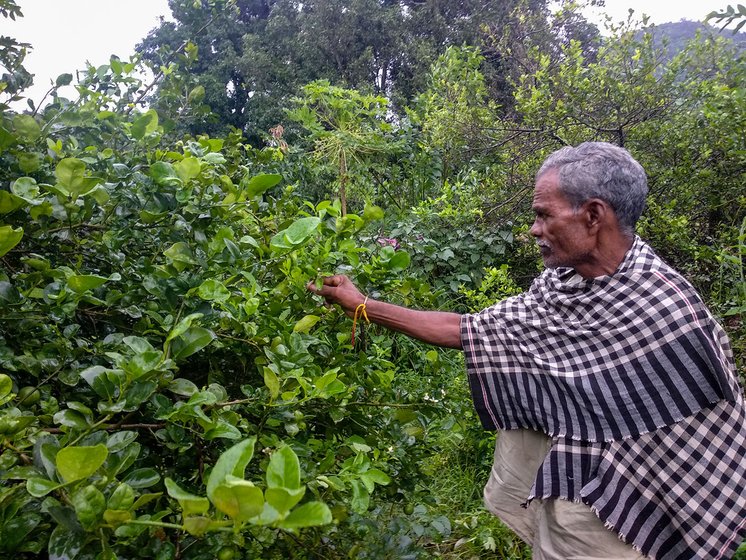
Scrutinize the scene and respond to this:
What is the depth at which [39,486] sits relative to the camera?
655mm

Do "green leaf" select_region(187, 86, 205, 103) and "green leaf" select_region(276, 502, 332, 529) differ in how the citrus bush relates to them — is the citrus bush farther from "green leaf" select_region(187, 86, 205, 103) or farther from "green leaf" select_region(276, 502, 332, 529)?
"green leaf" select_region(187, 86, 205, 103)

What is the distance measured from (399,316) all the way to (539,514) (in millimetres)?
671

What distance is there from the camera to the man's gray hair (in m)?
1.63

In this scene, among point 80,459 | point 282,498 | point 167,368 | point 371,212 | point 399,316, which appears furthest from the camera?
point 399,316

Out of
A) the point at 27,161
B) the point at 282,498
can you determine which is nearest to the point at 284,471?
the point at 282,498

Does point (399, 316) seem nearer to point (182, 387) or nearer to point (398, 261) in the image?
point (398, 261)

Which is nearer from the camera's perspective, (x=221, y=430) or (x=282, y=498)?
(x=282, y=498)

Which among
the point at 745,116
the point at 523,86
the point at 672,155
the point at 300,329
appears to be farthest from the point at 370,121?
the point at 300,329

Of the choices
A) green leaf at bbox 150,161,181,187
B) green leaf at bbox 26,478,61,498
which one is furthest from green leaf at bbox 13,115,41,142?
green leaf at bbox 26,478,61,498

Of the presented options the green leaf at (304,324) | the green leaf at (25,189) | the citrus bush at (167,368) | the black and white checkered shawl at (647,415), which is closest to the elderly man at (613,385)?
the black and white checkered shawl at (647,415)

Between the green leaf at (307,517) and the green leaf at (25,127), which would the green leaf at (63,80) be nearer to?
the green leaf at (25,127)

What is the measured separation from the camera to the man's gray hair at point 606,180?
1627 mm

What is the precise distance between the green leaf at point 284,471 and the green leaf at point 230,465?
2 cm

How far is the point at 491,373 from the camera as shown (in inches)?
72.2
